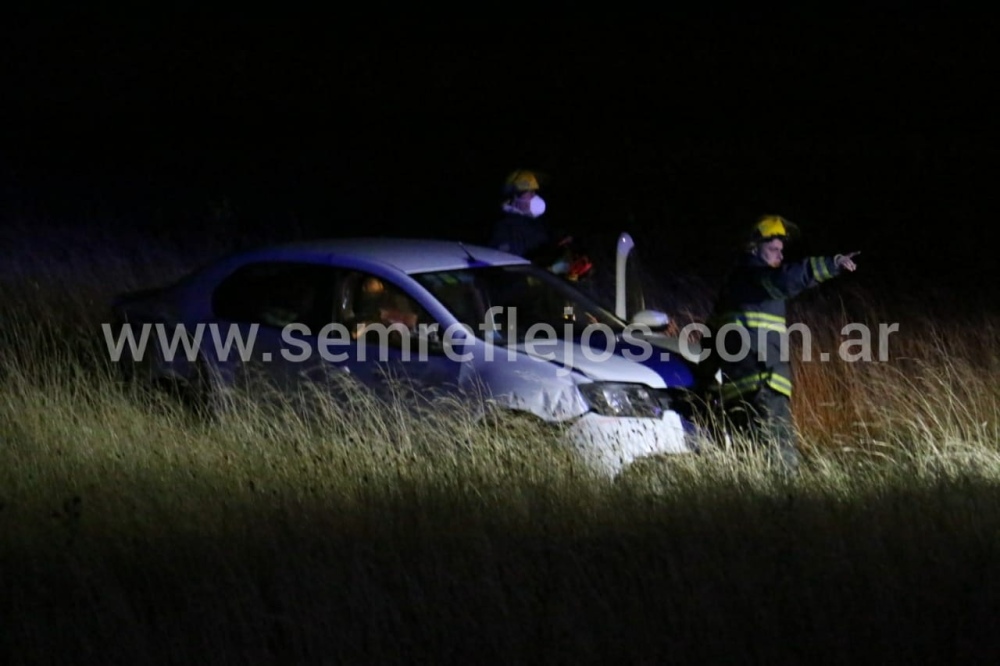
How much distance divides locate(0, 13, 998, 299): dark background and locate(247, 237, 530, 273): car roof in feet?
25.5

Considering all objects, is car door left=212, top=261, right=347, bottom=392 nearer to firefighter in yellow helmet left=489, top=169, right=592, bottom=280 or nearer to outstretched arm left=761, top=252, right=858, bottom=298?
firefighter in yellow helmet left=489, top=169, right=592, bottom=280

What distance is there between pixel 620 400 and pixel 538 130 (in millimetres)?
20471

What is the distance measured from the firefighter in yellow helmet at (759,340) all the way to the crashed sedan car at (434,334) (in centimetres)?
30

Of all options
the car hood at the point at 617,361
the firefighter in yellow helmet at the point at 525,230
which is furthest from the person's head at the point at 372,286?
the firefighter in yellow helmet at the point at 525,230

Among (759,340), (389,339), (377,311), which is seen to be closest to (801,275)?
(759,340)

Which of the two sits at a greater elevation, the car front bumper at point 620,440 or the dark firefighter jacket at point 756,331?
the dark firefighter jacket at point 756,331

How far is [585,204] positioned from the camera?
22.1m

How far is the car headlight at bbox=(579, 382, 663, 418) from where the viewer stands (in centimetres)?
786

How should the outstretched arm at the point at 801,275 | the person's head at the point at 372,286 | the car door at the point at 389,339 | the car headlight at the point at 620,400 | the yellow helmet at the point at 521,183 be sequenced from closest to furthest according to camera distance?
the car headlight at the point at 620,400 → the outstretched arm at the point at 801,275 → the car door at the point at 389,339 → the person's head at the point at 372,286 → the yellow helmet at the point at 521,183

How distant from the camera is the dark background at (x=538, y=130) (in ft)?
67.4

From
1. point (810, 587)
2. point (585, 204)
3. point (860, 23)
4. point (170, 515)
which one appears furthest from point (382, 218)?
point (810, 587)

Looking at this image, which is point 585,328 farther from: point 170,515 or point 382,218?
point 382,218

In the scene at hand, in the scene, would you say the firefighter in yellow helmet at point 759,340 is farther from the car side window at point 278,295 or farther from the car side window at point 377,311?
the car side window at point 278,295

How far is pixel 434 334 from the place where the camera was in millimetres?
8336
